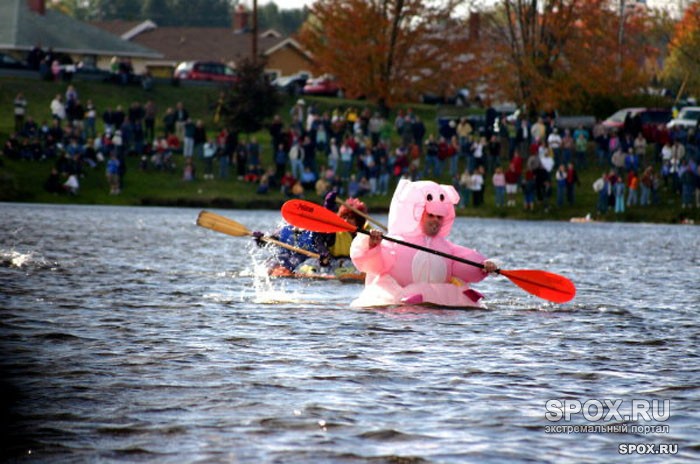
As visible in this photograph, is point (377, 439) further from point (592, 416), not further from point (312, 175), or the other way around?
point (312, 175)

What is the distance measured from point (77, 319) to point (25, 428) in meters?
6.06

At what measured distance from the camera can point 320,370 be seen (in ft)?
Answer: 39.7

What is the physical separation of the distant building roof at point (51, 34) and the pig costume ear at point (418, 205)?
2299 inches

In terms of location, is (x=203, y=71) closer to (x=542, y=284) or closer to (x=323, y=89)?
(x=323, y=89)

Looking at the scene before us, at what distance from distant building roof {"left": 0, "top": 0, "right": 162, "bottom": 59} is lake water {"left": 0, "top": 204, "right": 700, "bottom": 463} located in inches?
2048

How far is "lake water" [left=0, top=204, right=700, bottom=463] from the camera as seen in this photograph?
9258 millimetres

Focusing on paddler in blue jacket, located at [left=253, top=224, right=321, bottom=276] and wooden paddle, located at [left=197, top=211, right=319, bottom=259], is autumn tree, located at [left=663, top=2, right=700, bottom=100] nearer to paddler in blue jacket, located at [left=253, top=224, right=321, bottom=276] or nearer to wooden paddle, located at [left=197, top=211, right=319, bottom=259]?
paddler in blue jacket, located at [left=253, top=224, right=321, bottom=276]

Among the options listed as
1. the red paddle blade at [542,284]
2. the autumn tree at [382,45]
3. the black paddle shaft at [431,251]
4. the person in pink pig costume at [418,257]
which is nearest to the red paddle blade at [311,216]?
the person in pink pig costume at [418,257]

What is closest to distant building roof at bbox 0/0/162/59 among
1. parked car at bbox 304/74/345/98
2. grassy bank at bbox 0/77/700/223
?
parked car at bbox 304/74/345/98

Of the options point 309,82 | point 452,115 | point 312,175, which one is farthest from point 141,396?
point 309,82

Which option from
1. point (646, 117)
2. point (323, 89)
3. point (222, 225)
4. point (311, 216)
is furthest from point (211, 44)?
point (311, 216)

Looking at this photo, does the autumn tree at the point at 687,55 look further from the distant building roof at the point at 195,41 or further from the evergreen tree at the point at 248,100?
the distant building roof at the point at 195,41

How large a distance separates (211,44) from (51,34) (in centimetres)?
2345

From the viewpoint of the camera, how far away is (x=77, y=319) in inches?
609
